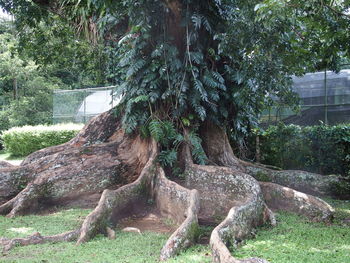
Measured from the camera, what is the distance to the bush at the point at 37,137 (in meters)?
18.4

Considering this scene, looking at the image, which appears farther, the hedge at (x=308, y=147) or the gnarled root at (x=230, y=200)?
the hedge at (x=308, y=147)

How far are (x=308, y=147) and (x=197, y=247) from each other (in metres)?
5.94

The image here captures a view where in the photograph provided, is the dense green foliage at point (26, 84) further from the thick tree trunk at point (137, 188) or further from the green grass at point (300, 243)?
the green grass at point (300, 243)

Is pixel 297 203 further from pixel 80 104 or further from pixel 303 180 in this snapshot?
pixel 80 104

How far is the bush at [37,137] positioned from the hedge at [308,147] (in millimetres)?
9924

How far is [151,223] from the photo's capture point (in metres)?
7.14

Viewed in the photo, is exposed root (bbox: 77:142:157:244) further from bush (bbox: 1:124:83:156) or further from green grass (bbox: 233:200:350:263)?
bush (bbox: 1:124:83:156)

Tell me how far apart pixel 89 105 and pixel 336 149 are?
1285cm

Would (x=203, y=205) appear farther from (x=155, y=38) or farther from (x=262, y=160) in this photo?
(x=262, y=160)

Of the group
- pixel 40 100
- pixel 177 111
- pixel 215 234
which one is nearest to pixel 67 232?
pixel 215 234

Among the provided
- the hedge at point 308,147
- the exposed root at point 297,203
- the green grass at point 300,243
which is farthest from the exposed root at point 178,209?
the hedge at point 308,147

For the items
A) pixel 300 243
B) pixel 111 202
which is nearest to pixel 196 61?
pixel 111 202

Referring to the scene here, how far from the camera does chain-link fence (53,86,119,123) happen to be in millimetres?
19045

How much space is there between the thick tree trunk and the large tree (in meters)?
0.02
